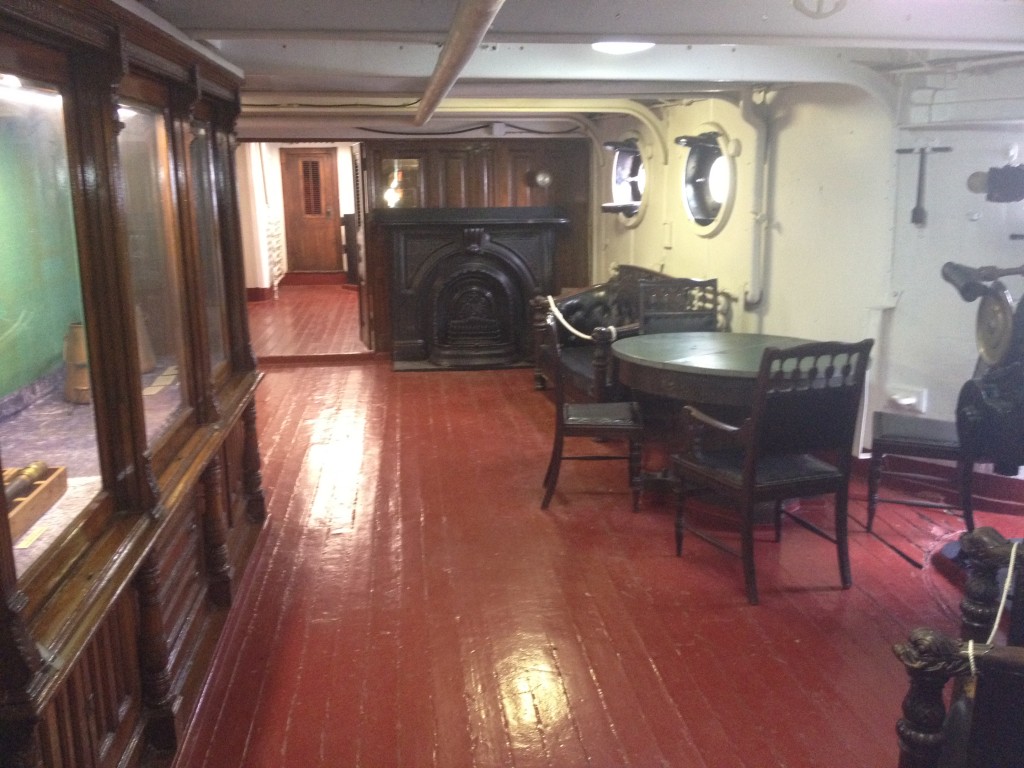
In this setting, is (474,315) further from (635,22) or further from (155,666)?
A: (155,666)

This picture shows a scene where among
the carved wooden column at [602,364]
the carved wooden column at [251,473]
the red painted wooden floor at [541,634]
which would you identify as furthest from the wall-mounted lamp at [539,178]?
the carved wooden column at [251,473]

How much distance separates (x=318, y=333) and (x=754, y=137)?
5.43 meters

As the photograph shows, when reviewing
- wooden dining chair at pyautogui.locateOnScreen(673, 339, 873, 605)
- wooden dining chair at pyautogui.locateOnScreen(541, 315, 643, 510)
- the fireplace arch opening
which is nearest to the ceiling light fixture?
wooden dining chair at pyautogui.locateOnScreen(541, 315, 643, 510)

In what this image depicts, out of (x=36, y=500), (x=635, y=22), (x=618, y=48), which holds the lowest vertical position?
(x=36, y=500)

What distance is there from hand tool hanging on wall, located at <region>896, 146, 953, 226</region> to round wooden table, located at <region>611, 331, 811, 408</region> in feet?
2.51

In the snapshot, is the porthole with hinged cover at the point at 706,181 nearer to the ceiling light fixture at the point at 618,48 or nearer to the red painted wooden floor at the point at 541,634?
the ceiling light fixture at the point at 618,48

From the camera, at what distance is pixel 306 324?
31.4 ft

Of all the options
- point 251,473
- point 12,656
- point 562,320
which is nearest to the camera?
point 12,656

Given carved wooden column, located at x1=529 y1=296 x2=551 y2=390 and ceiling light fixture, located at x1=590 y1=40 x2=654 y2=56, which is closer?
ceiling light fixture, located at x1=590 y1=40 x2=654 y2=56

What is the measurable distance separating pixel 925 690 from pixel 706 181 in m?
4.39

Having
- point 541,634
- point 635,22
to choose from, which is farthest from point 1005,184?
point 541,634

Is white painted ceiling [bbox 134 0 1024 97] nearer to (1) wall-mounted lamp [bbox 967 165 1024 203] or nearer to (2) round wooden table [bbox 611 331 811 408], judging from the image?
(1) wall-mounted lamp [bbox 967 165 1024 203]

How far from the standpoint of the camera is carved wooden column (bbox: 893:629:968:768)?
1480 millimetres

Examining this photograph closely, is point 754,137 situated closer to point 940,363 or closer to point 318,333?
point 940,363
